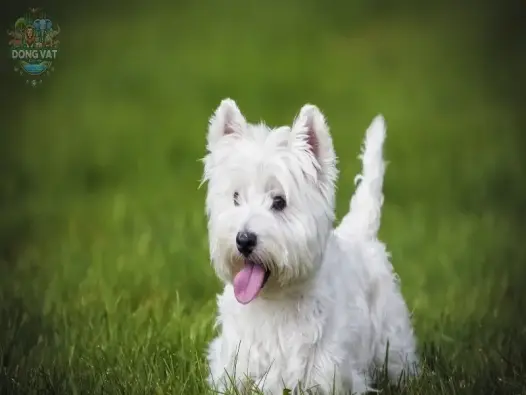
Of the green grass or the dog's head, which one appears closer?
the dog's head

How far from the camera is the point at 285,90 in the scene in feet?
15.4

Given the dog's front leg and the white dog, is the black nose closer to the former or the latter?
the white dog

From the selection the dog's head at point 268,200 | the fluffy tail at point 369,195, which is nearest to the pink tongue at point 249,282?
the dog's head at point 268,200

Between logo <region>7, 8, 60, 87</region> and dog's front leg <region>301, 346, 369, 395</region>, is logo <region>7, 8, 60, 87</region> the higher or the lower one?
the higher one

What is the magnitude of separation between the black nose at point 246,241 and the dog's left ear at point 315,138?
1.29ft

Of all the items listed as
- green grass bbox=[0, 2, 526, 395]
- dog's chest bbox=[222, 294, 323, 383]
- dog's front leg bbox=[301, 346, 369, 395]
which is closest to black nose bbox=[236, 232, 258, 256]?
dog's chest bbox=[222, 294, 323, 383]

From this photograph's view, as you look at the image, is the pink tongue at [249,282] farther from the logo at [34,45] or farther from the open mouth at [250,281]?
the logo at [34,45]

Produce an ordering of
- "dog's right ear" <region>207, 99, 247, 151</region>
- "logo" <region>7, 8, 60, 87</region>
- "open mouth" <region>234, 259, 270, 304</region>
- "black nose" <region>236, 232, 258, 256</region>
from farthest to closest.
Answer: "logo" <region>7, 8, 60, 87</region>, "dog's right ear" <region>207, 99, 247, 151</region>, "open mouth" <region>234, 259, 270, 304</region>, "black nose" <region>236, 232, 258, 256</region>

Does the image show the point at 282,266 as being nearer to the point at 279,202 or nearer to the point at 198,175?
the point at 279,202

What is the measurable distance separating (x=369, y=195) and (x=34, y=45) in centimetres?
158

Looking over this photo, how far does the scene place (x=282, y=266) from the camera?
11.3 ft

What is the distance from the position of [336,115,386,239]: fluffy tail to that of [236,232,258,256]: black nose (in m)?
0.91

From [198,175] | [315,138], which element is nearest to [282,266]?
[315,138]

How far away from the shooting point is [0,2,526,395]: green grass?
4.41 metres
